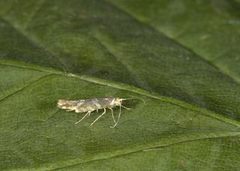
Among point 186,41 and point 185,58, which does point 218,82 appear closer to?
point 185,58

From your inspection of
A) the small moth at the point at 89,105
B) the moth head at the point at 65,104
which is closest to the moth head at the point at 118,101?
the small moth at the point at 89,105

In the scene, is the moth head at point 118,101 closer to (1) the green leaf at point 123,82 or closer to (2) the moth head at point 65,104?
(1) the green leaf at point 123,82

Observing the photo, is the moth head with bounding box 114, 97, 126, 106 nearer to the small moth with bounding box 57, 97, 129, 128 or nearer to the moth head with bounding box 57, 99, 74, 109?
the small moth with bounding box 57, 97, 129, 128

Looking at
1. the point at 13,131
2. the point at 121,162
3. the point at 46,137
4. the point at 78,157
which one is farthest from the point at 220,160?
the point at 13,131

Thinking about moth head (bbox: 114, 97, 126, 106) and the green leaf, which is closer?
the green leaf

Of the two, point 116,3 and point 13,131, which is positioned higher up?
point 116,3

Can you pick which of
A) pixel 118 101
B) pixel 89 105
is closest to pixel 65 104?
pixel 89 105

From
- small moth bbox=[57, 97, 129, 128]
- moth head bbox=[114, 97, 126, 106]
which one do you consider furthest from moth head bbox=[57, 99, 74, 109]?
moth head bbox=[114, 97, 126, 106]

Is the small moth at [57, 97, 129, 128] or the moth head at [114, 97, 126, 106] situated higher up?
the moth head at [114, 97, 126, 106]
